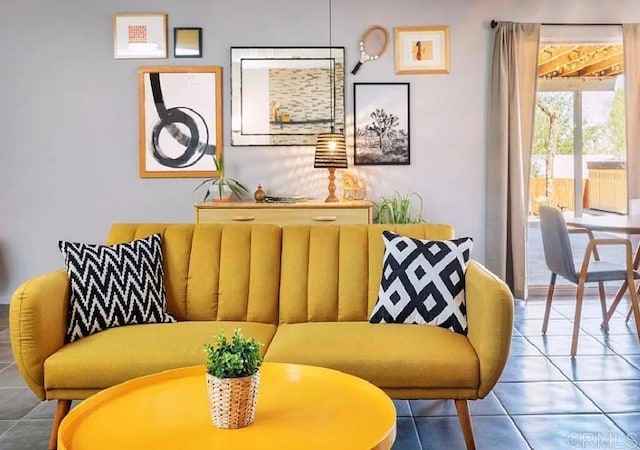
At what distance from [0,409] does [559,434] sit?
2375 mm

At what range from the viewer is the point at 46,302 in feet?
7.42

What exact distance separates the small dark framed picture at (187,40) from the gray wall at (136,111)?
0.06 m

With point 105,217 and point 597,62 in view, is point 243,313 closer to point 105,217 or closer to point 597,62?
point 105,217

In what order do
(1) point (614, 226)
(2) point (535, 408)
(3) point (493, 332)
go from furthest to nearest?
1. (1) point (614, 226)
2. (2) point (535, 408)
3. (3) point (493, 332)

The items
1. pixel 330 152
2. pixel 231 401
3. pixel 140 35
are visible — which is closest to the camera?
pixel 231 401

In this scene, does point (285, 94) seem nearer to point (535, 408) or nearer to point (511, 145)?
point (511, 145)

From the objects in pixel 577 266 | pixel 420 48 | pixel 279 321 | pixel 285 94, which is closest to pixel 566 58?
pixel 420 48

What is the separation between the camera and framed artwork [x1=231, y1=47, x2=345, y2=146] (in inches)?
189

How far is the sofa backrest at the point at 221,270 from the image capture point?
2740 mm

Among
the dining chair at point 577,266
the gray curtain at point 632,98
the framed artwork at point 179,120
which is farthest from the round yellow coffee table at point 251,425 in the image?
the gray curtain at point 632,98

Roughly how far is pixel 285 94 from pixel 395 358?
122 inches

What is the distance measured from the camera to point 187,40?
477cm

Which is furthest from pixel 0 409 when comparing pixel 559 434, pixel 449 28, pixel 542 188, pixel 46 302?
pixel 542 188

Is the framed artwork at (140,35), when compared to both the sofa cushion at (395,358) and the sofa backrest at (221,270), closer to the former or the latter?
the sofa backrest at (221,270)
